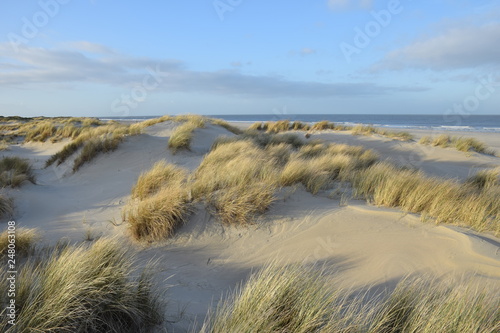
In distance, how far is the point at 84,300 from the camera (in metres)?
2.29

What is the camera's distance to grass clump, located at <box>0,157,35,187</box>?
7.21 meters

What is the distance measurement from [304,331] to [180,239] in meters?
2.64

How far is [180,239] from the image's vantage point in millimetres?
4332

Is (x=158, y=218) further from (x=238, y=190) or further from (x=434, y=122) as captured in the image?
(x=434, y=122)

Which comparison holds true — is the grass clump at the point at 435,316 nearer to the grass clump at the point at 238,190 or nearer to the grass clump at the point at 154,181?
the grass clump at the point at 238,190

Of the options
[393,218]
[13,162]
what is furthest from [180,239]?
[13,162]

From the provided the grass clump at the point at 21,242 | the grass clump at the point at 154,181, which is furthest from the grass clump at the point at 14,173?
the grass clump at the point at 21,242

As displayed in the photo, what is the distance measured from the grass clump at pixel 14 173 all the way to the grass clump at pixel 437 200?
24.9 ft

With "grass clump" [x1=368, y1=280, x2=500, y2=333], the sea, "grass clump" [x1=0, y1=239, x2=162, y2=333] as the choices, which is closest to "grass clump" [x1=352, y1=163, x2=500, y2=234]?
"grass clump" [x1=368, y1=280, x2=500, y2=333]

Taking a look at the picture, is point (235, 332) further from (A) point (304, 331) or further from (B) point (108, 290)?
(B) point (108, 290)

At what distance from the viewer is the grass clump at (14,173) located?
23.7 feet

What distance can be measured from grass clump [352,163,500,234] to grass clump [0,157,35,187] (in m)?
7.59

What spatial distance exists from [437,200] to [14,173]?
9.08 metres

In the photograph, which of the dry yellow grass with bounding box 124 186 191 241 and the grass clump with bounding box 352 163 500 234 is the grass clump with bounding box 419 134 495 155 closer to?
the grass clump with bounding box 352 163 500 234
